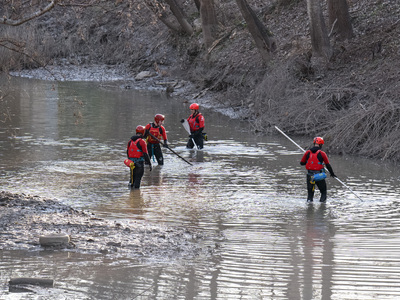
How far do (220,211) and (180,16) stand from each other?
28.9 meters

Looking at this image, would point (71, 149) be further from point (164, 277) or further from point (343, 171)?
point (164, 277)

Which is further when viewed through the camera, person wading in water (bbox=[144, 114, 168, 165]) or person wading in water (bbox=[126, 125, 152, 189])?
person wading in water (bbox=[144, 114, 168, 165])

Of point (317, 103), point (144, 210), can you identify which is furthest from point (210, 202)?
point (317, 103)

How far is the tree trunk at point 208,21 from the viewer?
118 ft

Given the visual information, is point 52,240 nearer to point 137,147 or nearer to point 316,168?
point 137,147

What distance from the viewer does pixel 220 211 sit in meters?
13.2

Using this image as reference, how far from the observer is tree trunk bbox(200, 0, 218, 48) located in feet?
118

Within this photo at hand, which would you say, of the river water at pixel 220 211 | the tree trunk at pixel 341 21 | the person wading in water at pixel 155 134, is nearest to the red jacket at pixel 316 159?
the river water at pixel 220 211

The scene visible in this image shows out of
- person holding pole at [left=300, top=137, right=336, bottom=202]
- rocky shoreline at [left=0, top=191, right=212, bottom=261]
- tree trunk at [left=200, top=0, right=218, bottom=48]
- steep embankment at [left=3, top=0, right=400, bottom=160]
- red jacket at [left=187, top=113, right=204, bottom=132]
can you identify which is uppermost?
tree trunk at [left=200, top=0, right=218, bottom=48]

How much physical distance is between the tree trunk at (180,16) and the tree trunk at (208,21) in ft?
10.4

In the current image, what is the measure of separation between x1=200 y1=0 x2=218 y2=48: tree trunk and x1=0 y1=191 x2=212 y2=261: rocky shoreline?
25.5 metres

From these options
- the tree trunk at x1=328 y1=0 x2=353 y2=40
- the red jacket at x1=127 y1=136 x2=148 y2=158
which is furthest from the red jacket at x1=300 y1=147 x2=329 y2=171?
the tree trunk at x1=328 y1=0 x2=353 y2=40

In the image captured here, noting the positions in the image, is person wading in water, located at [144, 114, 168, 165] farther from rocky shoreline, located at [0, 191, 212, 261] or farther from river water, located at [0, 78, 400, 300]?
rocky shoreline, located at [0, 191, 212, 261]

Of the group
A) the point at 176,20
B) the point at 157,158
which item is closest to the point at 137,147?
the point at 157,158
